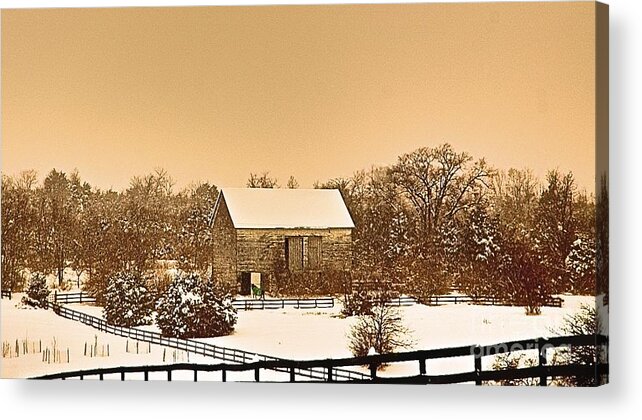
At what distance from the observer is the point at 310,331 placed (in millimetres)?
6551

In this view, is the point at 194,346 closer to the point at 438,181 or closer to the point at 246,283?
the point at 246,283

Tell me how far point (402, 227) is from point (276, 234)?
0.55 metres

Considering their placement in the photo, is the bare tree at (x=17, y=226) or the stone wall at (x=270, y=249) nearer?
the stone wall at (x=270, y=249)

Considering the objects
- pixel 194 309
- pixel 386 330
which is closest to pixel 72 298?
pixel 194 309

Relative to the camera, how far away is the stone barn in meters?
6.54

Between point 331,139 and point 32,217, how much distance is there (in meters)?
1.36

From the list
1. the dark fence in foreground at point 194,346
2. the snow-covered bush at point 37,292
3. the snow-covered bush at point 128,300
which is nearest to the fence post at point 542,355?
the dark fence in foreground at point 194,346

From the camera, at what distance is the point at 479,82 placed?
6418 mm

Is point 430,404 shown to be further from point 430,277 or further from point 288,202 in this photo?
point 288,202

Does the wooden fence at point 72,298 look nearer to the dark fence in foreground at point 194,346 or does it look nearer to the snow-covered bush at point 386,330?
the dark fence in foreground at point 194,346

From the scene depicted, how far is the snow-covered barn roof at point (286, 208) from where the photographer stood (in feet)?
21.4

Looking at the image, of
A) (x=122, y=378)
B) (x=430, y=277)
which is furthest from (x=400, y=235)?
(x=122, y=378)

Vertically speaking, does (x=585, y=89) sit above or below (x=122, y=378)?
above

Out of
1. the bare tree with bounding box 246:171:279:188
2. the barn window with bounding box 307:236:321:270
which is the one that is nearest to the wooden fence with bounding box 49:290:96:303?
the bare tree with bounding box 246:171:279:188
